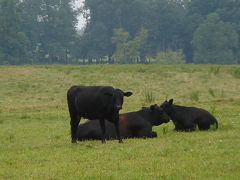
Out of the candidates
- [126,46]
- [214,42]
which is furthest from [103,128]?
[214,42]

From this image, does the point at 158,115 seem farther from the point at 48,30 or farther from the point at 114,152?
the point at 48,30

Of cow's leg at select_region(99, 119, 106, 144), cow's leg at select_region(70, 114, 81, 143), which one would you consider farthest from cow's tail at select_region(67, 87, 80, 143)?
cow's leg at select_region(99, 119, 106, 144)

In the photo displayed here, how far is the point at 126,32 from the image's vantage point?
11081 cm

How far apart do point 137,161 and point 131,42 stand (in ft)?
320

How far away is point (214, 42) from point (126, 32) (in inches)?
674

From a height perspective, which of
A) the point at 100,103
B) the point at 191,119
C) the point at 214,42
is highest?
the point at 100,103

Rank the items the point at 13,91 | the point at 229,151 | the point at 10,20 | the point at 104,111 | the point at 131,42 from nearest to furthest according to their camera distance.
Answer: the point at 229,151 → the point at 104,111 → the point at 13,91 → the point at 10,20 → the point at 131,42

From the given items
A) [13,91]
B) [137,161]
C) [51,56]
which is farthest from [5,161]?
[51,56]

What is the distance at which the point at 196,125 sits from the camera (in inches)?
688

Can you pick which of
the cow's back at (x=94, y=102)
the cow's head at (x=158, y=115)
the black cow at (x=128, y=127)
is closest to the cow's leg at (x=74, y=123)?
the cow's back at (x=94, y=102)

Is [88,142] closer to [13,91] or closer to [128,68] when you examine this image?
[13,91]

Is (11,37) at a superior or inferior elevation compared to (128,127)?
superior

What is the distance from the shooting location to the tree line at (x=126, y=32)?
106 m

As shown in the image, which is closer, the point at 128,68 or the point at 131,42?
the point at 128,68
